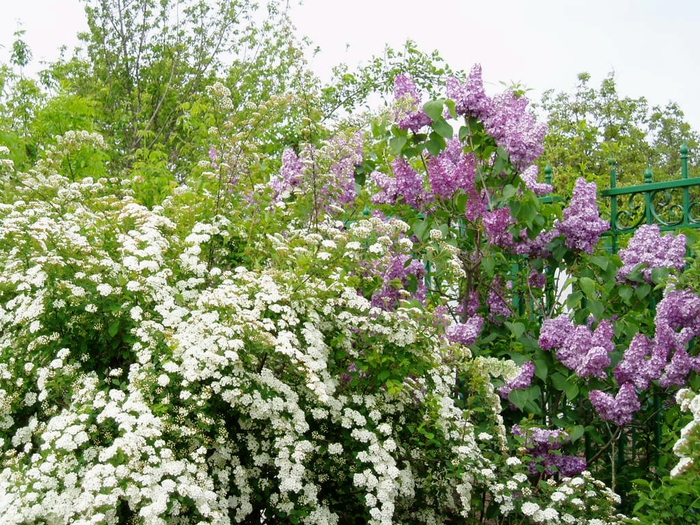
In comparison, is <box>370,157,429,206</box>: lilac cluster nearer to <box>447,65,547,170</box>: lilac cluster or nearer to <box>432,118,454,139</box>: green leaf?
<box>432,118,454,139</box>: green leaf

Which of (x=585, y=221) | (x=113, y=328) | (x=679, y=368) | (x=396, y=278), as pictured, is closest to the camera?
(x=113, y=328)

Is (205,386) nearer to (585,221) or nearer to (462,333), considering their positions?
(462,333)

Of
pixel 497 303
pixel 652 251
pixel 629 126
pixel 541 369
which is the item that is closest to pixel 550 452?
pixel 541 369

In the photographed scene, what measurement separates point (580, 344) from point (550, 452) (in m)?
0.61

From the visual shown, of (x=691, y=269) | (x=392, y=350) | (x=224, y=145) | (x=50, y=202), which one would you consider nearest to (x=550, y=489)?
(x=392, y=350)

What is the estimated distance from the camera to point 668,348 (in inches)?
156

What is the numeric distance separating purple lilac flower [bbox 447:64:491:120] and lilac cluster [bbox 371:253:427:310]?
897mm

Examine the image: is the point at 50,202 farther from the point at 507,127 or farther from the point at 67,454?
the point at 507,127

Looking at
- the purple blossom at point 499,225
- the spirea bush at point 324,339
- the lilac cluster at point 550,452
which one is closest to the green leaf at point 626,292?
the spirea bush at point 324,339

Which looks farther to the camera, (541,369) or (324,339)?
(541,369)

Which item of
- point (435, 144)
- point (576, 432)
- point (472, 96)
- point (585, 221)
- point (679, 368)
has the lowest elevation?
point (576, 432)

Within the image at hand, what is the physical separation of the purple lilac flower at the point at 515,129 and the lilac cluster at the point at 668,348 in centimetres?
109

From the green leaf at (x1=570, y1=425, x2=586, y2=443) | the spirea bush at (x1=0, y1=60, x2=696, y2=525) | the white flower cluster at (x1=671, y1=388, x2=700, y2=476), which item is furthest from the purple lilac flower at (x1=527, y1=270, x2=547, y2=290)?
the white flower cluster at (x1=671, y1=388, x2=700, y2=476)

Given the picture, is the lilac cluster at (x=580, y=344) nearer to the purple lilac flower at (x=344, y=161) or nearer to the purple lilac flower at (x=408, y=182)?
the purple lilac flower at (x=408, y=182)
